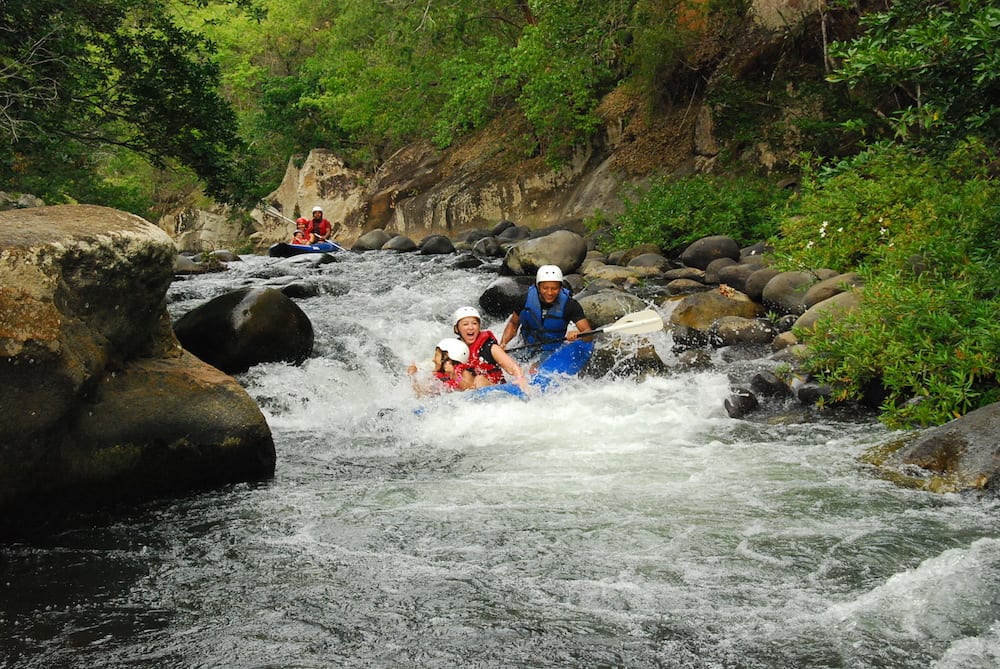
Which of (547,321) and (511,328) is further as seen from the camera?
(511,328)

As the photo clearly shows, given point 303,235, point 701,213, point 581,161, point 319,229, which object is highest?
point 581,161

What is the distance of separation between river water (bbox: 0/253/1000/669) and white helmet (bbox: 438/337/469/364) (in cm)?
130

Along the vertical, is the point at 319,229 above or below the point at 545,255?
above

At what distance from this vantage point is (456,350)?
26.0 feet

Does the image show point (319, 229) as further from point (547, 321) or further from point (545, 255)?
point (547, 321)

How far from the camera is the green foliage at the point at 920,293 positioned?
18.6 ft

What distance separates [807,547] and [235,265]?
1525cm

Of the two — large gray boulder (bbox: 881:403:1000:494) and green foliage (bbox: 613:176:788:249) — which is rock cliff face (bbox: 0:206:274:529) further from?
green foliage (bbox: 613:176:788:249)

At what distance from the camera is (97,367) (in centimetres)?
473

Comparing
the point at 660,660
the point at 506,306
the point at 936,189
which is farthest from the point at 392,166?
the point at 660,660

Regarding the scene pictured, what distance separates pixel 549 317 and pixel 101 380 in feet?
15.2

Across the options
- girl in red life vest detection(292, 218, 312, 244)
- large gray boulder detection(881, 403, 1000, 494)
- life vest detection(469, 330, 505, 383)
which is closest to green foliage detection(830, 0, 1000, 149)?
large gray boulder detection(881, 403, 1000, 494)

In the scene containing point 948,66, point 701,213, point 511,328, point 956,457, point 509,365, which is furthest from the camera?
point 701,213

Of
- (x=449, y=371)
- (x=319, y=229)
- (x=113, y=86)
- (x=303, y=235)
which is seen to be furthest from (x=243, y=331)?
(x=319, y=229)
